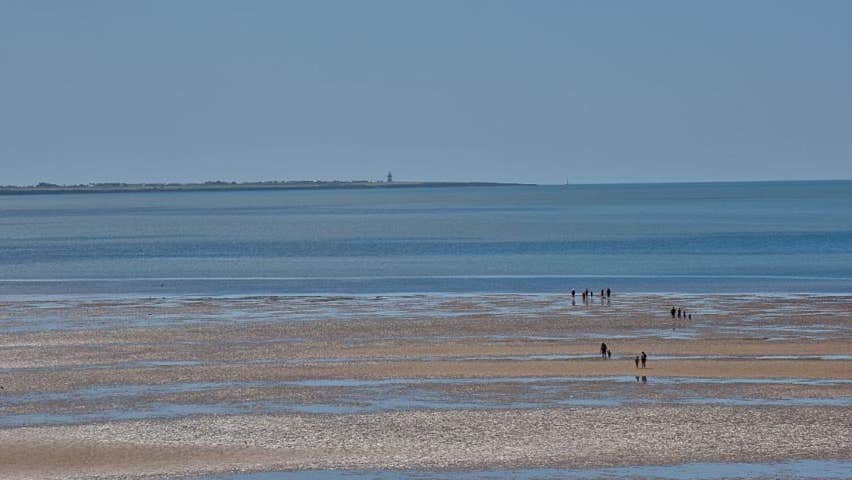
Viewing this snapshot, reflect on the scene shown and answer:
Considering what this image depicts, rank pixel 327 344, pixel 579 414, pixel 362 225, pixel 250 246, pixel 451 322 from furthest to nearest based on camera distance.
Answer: pixel 362 225
pixel 250 246
pixel 451 322
pixel 327 344
pixel 579 414

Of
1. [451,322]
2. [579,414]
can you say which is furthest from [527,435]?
[451,322]

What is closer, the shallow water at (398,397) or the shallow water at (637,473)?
the shallow water at (637,473)

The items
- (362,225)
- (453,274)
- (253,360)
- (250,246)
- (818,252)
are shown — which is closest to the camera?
(253,360)

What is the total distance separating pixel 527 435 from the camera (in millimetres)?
30703

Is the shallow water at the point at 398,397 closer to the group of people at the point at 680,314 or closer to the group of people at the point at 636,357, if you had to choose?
the group of people at the point at 636,357

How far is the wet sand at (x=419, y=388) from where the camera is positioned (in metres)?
29.2

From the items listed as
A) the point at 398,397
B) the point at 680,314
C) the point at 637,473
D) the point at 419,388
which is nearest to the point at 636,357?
the point at 419,388

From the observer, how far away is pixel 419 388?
37.0 meters

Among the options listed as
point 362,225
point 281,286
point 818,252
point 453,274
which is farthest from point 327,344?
point 362,225

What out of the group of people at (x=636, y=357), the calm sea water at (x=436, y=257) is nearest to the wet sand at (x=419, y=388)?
the group of people at (x=636, y=357)

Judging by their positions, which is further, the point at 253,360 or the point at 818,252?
the point at 818,252

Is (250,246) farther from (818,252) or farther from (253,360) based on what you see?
(253,360)

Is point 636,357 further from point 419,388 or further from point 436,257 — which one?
point 436,257

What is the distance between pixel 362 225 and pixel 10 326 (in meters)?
107
